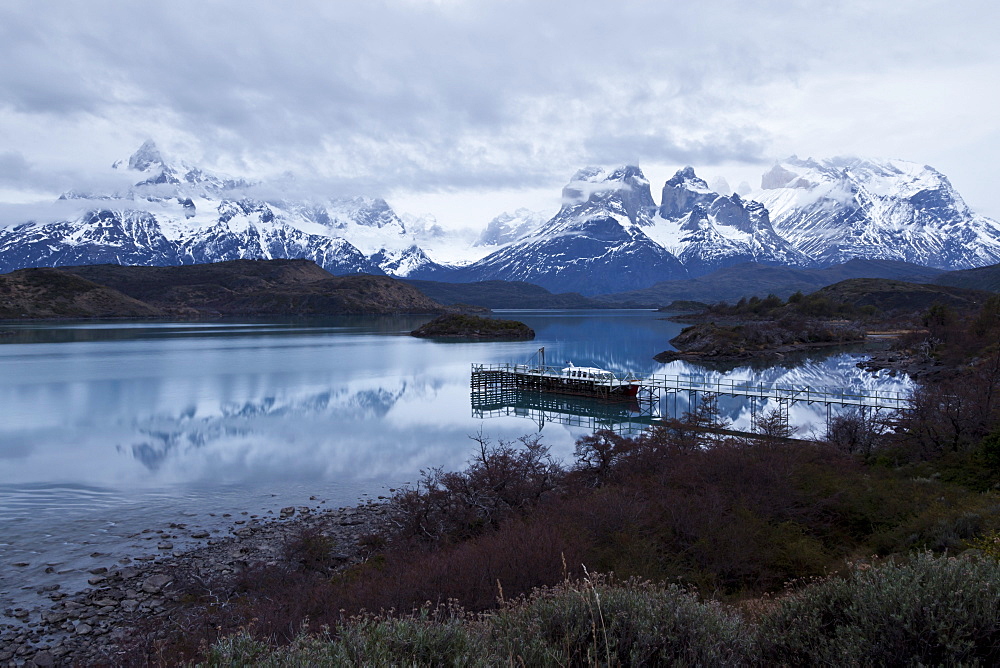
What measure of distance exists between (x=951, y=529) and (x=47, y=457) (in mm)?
38449

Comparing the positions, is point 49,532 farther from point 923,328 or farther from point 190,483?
point 923,328

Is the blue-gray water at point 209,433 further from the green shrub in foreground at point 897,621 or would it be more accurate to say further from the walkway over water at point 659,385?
the green shrub in foreground at point 897,621

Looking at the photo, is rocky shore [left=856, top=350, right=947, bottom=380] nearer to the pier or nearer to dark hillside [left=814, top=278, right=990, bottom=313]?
the pier

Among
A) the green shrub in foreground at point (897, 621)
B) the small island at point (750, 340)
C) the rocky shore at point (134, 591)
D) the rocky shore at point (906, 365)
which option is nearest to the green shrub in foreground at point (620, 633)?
the green shrub in foreground at point (897, 621)

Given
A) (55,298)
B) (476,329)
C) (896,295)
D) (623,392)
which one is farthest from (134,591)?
(55,298)

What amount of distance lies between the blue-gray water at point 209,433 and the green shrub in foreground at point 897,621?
18.5m

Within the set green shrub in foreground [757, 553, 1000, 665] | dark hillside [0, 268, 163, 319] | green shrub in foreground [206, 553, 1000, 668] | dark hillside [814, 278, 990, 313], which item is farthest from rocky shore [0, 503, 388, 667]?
dark hillside [0, 268, 163, 319]

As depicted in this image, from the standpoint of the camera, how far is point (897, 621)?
6562 millimetres

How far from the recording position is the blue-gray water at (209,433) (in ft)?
76.1

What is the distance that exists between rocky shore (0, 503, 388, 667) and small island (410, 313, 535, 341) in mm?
94936

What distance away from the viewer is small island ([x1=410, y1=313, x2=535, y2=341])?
121 m

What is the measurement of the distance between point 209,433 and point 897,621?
3899 centimetres

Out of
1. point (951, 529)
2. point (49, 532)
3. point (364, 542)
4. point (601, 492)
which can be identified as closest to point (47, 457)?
point (49, 532)

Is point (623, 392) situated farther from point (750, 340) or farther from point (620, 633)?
point (620, 633)
